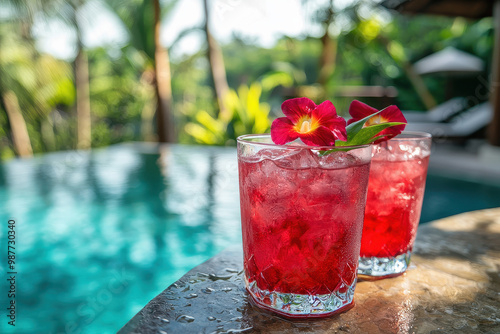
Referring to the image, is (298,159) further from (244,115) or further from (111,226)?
(244,115)

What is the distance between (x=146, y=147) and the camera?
→ 8.00 meters

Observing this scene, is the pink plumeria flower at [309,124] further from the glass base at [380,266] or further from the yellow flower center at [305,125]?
the glass base at [380,266]

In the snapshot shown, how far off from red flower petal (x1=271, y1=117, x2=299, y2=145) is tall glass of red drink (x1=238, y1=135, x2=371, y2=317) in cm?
2

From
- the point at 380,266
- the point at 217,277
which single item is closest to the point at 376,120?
the point at 380,266

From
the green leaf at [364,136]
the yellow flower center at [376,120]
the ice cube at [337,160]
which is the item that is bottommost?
the ice cube at [337,160]

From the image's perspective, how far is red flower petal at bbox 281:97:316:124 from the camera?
2.43ft

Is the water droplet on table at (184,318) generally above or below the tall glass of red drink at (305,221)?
below

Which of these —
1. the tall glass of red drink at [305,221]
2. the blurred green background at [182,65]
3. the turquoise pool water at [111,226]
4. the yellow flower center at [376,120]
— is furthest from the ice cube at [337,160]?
the blurred green background at [182,65]

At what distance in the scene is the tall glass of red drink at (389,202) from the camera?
977 millimetres

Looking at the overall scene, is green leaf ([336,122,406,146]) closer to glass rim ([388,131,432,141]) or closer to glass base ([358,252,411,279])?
glass rim ([388,131,432,141])

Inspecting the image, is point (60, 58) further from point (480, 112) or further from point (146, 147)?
point (480, 112)

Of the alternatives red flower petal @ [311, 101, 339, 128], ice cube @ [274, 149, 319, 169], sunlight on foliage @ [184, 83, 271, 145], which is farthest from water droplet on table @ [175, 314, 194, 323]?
sunlight on foliage @ [184, 83, 271, 145]

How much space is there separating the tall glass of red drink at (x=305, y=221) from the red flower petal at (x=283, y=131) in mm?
22

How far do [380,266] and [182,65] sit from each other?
74.4ft
